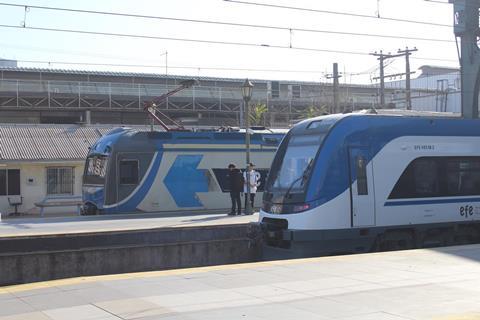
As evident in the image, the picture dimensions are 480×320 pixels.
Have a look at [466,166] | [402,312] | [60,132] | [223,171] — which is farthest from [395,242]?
[60,132]

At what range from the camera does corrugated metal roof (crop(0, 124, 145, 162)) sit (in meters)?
31.5

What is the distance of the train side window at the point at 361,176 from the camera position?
515 inches

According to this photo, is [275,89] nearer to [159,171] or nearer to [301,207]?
[159,171]

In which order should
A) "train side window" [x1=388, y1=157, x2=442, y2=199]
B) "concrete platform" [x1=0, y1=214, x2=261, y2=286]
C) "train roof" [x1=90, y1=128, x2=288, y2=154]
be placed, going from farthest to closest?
"train roof" [x1=90, y1=128, x2=288, y2=154], "concrete platform" [x1=0, y1=214, x2=261, y2=286], "train side window" [x1=388, y1=157, x2=442, y2=199]

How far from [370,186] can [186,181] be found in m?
11.1

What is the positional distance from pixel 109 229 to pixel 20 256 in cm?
301

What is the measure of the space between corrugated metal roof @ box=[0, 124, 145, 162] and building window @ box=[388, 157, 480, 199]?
2179cm

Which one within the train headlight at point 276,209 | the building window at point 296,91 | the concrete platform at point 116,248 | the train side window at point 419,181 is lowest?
the concrete platform at point 116,248

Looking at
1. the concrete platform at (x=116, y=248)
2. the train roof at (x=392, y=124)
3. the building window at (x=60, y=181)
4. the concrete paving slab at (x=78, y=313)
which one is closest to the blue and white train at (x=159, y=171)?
the concrete platform at (x=116, y=248)

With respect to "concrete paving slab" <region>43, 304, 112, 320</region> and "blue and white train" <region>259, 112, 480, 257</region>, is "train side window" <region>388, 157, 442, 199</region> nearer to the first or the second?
"blue and white train" <region>259, 112, 480, 257</region>

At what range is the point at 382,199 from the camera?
43.9 feet

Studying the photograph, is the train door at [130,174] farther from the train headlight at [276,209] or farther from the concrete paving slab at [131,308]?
the concrete paving slab at [131,308]

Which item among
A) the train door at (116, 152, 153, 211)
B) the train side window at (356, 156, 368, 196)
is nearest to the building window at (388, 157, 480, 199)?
the train side window at (356, 156, 368, 196)

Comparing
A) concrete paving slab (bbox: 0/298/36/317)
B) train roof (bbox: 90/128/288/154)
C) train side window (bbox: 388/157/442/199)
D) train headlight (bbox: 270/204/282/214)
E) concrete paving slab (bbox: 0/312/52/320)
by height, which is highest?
train roof (bbox: 90/128/288/154)
